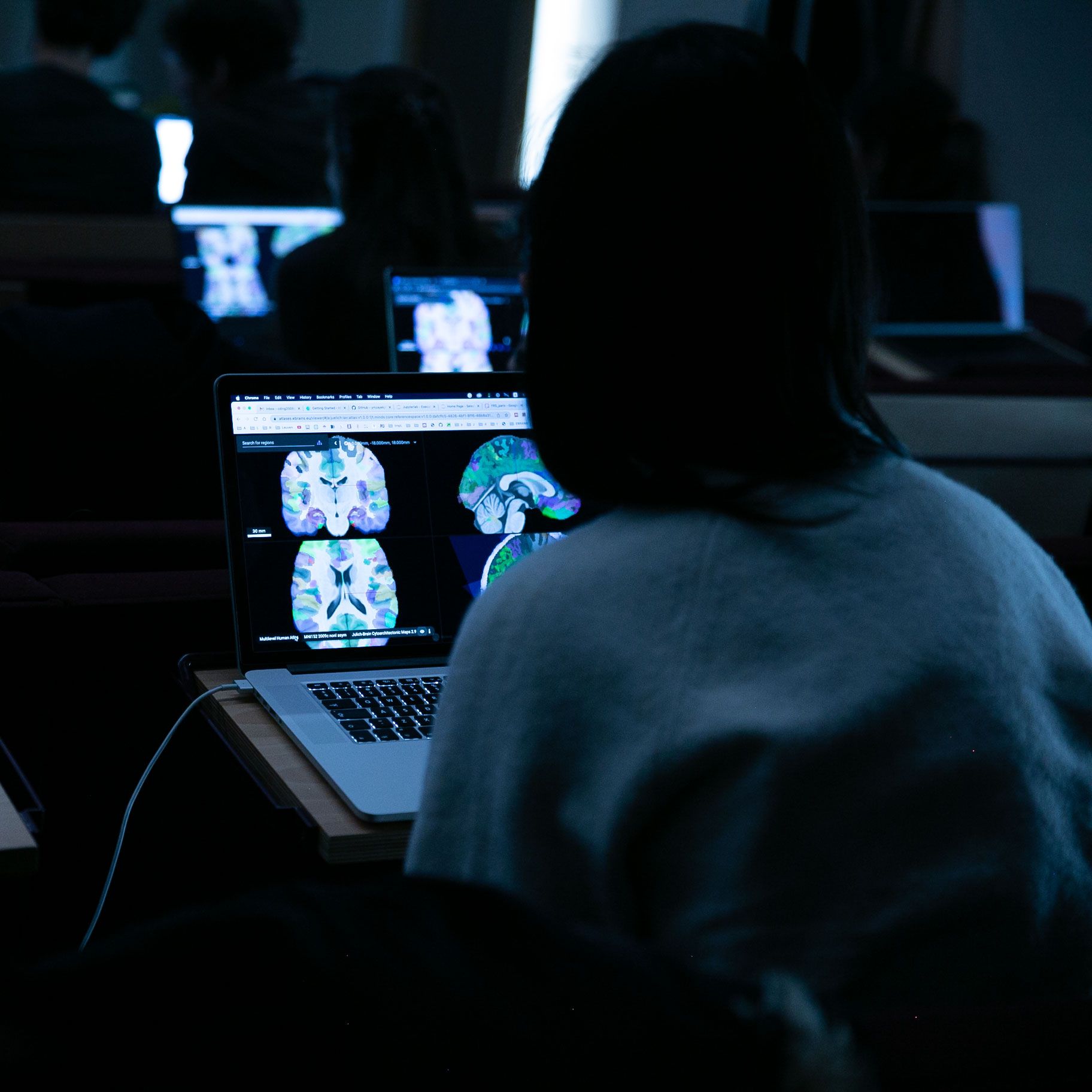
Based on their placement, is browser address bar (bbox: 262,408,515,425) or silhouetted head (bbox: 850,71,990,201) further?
silhouetted head (bbox: 850,71,990,201)

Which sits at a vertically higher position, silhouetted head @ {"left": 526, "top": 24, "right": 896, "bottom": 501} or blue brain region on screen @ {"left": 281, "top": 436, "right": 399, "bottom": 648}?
silhouetted head @ {"left": 526, "top": 24, "right": 896, "bottom": 501}

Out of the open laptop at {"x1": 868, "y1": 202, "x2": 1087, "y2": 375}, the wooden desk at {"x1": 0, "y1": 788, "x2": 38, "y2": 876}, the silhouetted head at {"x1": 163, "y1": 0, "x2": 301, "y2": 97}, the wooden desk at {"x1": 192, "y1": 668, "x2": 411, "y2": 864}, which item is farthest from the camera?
the silhouetted head at {"x1": 163, "y1": 0, "x2": 301, "y2": 97}

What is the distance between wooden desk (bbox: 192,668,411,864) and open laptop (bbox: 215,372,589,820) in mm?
30

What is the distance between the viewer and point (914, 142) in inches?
192

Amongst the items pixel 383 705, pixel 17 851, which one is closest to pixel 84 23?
pixel 383 705

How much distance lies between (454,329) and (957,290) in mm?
1925

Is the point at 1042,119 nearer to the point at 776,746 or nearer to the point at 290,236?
the point at 290,236

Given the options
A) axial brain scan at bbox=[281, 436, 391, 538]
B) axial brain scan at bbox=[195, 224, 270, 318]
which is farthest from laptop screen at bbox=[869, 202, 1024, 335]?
axial brain scan at bbox=[281, 436, 391, 538]

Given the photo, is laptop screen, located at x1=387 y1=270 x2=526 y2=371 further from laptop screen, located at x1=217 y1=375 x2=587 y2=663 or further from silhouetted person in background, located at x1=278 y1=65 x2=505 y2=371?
laptop screen, located at x1=217 y1=375 x2=587 y2=663

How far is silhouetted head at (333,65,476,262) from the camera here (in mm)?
2809

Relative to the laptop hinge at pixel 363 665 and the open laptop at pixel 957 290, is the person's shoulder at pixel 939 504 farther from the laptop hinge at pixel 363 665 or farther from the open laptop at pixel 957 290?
the open laptop at pixel 957 290

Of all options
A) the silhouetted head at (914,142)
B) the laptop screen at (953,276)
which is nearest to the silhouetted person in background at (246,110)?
the laptop screen at (953,276)

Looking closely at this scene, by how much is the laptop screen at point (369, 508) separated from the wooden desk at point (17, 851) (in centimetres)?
42

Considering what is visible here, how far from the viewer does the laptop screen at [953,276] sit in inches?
153
